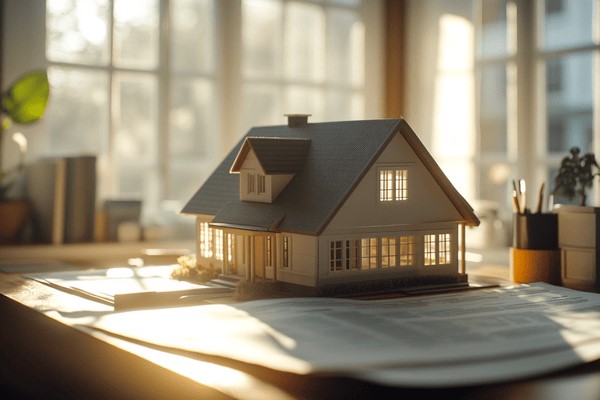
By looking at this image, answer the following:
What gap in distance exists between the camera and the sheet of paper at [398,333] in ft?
4.56

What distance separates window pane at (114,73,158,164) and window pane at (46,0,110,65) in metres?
0.17

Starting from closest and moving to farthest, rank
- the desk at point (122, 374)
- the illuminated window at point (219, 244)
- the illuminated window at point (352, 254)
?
1. the desk at point (122, 374)
2. the illuminated window at point (352, 254)
3. the illuminated window at point (219, 244)

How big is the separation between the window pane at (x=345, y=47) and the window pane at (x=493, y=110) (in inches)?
31.0

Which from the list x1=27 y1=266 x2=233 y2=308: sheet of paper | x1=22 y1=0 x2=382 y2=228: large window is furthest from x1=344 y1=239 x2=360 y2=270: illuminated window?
x1=22 y1=0 x2=382 y2=228: large window

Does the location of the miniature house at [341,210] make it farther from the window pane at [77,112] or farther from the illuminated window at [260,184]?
the window pane at [77,112]

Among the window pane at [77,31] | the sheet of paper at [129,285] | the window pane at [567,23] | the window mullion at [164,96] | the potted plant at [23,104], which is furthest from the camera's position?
the window mullion at [164,96]

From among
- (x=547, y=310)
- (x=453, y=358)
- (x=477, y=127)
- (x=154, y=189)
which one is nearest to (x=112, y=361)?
(x=453, y=358)

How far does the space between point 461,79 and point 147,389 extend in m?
3.69

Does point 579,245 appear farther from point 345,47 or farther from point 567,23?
point 345,47

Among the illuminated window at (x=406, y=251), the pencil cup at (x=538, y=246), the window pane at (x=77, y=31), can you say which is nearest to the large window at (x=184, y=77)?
the window pane at (x=77, y=31)

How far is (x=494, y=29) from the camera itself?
4574mm

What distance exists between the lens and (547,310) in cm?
197

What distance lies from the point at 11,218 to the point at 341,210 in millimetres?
1939

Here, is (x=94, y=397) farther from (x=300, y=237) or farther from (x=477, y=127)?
(x=477, y=127)
